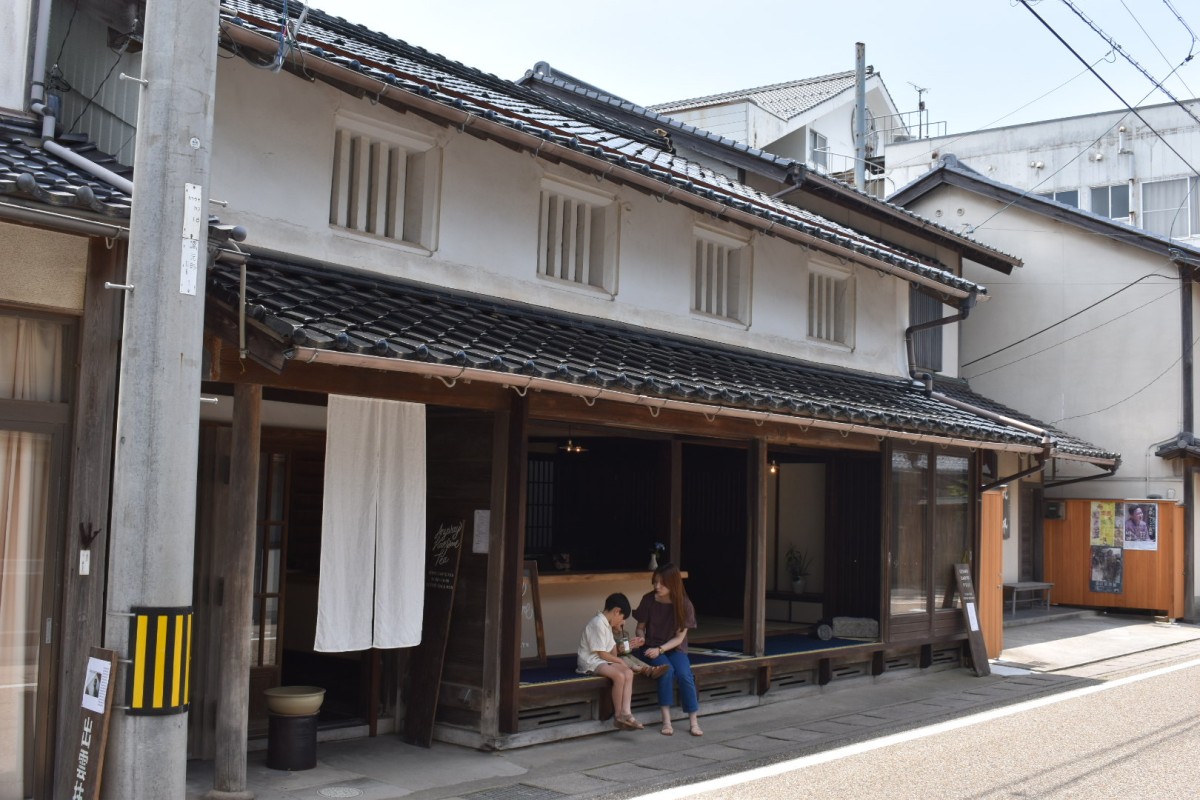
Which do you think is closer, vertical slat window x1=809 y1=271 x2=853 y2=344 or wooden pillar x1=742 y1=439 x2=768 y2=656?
wooden pillar x1=742 y1=439 x2=768 y2=656

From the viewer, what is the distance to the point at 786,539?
17422mm

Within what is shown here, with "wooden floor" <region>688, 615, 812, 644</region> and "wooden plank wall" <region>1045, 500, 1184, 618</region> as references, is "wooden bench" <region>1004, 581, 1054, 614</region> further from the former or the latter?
"wooden floor" <region>688, 615, 812, 644</region>


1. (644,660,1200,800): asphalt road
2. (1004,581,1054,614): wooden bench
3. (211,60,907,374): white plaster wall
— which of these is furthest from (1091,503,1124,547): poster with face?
(644,660,1200,800): asphalt road

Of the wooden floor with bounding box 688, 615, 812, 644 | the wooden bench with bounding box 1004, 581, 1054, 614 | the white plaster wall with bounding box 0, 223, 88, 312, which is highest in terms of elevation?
the white plaster wall with bounding box 0, 223, 88, 312

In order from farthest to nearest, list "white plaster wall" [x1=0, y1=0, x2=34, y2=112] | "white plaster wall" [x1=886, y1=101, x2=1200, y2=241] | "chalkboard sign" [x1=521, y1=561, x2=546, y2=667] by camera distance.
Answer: "white plaster wall" [x1=886, y1=101, x2=1200, y2=241], "chalkboard sign" [x1=521, y1=561, x2=546, y2=667], "white plaster wall" [x1=0, y1=0, x2=34, y2=112]

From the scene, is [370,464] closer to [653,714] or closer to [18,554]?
[18,554]

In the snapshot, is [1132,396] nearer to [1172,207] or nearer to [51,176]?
[1172,207]

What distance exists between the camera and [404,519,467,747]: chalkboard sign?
33.0ft

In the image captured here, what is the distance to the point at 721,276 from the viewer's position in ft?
48.0

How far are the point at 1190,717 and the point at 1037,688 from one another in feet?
8.50

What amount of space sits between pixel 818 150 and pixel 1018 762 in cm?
3056

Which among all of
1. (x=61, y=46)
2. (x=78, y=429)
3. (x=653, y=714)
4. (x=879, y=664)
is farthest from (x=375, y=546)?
(x=879, y=664)

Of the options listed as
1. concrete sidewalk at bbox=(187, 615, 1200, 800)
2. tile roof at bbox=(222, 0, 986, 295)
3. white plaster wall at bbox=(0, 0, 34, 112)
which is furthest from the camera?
tile roof at bbox=(222, 0, 986, 295)

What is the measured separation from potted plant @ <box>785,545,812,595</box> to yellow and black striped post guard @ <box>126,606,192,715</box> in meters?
12.6
